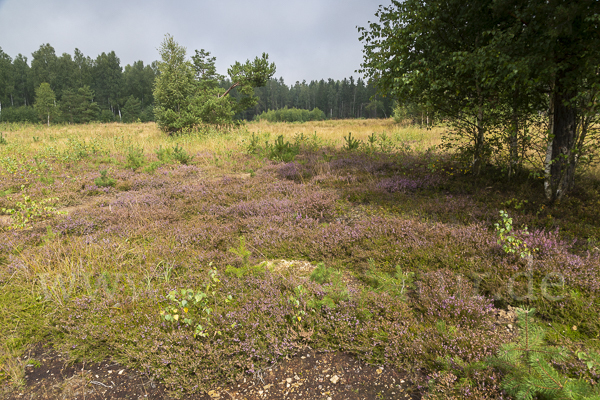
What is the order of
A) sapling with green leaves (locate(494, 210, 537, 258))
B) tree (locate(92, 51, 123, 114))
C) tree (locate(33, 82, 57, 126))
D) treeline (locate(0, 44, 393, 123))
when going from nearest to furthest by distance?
1. sapling with green leaves (locate(494, 210, 537, 258))
2. tree (locate(33, 82, 57, 126))
3. treeline (locate(0, 44, 393, 123))
4. tree (locate(92, 51, 123, 114))

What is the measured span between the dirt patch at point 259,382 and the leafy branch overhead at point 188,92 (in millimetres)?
18276

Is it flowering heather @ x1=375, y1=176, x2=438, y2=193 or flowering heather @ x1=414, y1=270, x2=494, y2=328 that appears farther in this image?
flowering heather @ x1=375, y1=176, x2=438, y2=193

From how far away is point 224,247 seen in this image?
5059 millimetres

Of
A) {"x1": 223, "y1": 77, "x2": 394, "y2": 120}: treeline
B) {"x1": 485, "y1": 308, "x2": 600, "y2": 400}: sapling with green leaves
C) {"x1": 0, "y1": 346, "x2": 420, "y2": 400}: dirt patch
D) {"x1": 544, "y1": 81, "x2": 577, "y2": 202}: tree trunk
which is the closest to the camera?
{"x1": 485, "y1": 308, "x2": 600, "y2": 400}: sapling with green leaves

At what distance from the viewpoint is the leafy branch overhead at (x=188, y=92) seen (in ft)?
63.0

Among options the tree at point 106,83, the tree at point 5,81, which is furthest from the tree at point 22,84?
the tree at point 106,83

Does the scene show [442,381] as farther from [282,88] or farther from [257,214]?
[282,88]

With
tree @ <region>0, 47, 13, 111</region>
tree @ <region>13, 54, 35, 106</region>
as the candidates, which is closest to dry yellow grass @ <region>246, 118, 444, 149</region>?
tree @ <region>0, 47, 13, 111</region>

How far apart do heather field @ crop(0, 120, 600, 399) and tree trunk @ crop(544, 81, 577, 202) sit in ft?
1.19

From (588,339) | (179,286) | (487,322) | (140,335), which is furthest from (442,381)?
(179,286)

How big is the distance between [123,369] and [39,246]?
139 inches

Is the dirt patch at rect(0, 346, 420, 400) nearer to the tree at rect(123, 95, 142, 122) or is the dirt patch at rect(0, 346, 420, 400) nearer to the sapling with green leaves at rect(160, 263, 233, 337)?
the sapling with green leaves at rect(160, 263, 233, 337)

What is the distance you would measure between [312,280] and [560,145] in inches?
224

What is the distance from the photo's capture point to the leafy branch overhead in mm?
19203
